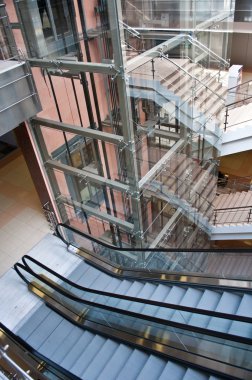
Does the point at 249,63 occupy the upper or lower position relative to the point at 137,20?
upper

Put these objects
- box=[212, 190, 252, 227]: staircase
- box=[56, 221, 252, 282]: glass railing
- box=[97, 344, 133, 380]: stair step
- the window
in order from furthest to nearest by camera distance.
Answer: box=[212, 190, 252, 227]: staircase → box=[56, 221, 252, 282]: glass railing → the window → box=[97, 344, 133, 380]: stair step

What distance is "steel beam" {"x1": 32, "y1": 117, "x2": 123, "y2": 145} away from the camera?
14.6 ft

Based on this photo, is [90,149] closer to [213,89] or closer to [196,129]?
[196,129]

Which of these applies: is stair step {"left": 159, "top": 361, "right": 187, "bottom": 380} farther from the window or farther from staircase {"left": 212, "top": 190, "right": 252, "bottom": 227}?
staircase {"left": 212, "top": 190, "right": 252, "bottom": 227}

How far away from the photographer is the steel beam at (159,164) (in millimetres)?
4922

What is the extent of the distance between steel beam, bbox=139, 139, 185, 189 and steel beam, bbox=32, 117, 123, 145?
84cm

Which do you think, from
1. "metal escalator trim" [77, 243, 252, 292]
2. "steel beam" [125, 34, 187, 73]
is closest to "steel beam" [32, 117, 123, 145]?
"steel beam" [125, 34, 187, 73]

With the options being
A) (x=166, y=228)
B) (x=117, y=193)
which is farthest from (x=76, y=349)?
(x=166, y=228)

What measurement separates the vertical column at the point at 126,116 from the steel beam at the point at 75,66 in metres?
0.13

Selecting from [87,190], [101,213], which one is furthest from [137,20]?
[101,213]

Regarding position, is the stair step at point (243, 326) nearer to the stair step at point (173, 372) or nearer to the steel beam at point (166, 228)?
the stair step at point (173, 372)

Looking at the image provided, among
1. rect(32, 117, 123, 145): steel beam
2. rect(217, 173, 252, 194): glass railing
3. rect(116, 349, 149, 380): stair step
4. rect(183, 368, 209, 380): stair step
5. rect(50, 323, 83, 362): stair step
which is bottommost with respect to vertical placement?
rect(50, 323, 83, 362): stair step

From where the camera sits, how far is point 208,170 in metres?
7.27

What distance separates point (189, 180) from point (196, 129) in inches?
46.6
